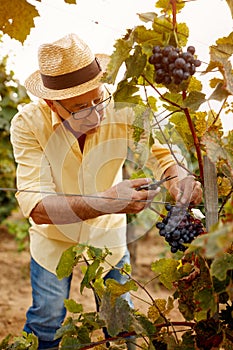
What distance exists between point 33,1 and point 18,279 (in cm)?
403

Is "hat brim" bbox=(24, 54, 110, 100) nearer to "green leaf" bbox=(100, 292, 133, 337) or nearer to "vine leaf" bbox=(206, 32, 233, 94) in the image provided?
"vine leaf" bbox=(206, 32, 233, 94)

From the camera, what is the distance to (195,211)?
1953mm

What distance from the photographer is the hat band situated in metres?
2.20

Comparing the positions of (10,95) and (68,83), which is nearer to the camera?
(68,83)

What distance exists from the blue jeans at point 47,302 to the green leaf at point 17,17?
130cm

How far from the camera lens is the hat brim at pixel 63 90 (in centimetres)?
219

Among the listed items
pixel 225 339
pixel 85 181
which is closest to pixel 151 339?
pixel 225 339

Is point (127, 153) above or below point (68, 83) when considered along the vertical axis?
below

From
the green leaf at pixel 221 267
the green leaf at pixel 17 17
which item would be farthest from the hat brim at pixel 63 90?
the green leaf at pixel 221 267

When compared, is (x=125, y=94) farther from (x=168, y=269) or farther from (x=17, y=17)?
(x=168, y=269)

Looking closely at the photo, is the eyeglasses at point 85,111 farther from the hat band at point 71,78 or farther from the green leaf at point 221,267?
the green leaf at point 221,267

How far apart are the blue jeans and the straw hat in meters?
0.91

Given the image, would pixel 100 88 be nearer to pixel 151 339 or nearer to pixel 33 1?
pixel 33 1

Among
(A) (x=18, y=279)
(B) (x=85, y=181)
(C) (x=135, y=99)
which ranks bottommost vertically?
(A) (x=18, y=279)
